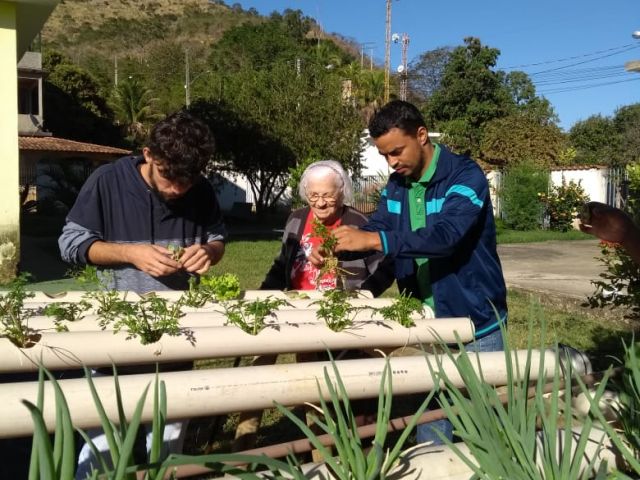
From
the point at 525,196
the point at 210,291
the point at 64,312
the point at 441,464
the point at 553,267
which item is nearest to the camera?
the point at 441,464

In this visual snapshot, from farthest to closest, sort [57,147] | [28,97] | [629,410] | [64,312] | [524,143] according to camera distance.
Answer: [28,97], [524,143], [57,147], [64,312], [629,410]

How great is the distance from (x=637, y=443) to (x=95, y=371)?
1.92 m

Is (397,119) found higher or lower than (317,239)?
higher

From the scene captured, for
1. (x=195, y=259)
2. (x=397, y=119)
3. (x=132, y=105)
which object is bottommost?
(x=195, y=259)

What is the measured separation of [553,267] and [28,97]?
1104 inches

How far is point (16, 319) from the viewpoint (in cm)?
208

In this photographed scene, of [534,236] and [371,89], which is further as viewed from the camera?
[371,89]

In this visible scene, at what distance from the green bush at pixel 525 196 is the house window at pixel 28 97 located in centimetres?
2254

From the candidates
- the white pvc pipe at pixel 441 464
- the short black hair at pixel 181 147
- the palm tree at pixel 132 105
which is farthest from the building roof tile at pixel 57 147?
the palm tree at pixel 132 105

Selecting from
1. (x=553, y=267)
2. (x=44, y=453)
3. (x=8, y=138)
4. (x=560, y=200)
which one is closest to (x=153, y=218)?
(x=44, y=453)

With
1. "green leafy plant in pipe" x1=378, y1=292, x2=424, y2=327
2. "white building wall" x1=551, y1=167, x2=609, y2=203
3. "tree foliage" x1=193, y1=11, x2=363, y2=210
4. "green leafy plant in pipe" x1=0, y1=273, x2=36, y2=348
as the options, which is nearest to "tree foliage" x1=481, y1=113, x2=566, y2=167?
"white building wall" x1=551, y1=167, x2=609, y2=203

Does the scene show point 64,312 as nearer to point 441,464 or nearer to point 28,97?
point 441,464

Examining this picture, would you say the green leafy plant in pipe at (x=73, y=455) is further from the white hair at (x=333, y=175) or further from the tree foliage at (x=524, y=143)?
the tree foliage at (x=524, y=143)

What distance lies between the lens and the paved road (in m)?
10.5
